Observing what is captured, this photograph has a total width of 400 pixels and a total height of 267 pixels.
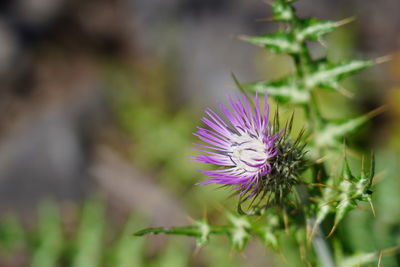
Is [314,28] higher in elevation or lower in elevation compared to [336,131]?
higher

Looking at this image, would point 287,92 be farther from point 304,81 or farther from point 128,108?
point 128,108

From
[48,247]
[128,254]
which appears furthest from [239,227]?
[48,247]

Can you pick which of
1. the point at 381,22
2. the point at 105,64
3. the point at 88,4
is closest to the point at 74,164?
the point at 105,64

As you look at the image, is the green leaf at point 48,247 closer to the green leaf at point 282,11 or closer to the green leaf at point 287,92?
the green leaf at point 287,92

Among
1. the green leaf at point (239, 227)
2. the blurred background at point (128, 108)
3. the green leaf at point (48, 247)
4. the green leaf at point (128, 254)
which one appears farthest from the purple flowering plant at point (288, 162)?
the green leaf at point (48, 247)

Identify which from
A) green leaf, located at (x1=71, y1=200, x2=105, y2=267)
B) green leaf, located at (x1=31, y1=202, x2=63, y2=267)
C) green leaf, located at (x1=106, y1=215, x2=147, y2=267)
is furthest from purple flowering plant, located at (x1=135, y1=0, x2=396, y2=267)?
green leaf, located at (x1=31, y1=202, x2=63, y2=267)
